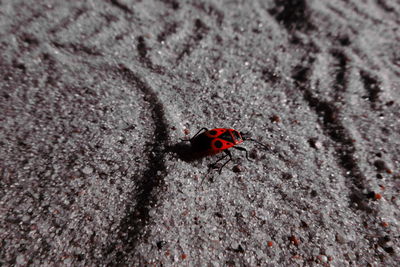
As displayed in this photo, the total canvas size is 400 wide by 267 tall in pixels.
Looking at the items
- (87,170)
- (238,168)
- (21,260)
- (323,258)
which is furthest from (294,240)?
(21,260)

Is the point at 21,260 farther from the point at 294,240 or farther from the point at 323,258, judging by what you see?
the point at 323,258

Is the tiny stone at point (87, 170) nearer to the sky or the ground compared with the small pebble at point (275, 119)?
nearer to the ground

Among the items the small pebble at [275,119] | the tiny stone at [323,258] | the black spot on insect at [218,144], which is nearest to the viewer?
the tiny stone at [323,258]

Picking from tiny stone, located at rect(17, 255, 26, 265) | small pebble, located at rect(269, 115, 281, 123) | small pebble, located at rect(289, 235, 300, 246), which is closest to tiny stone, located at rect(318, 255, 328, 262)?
small pebble, located at rect(289, 235, 300, 246)

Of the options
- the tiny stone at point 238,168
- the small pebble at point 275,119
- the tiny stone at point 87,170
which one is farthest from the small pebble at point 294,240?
the tiny stone at point 87,170

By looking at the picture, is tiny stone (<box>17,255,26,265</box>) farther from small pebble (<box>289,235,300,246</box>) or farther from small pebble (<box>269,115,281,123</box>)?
small pebble (<box>269,115,281,123</box>)

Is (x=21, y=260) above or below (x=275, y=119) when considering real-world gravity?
below

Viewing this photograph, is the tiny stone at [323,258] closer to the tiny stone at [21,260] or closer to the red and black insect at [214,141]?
the red and black insect at [214,141]

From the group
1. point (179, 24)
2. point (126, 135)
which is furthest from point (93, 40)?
point (126, 135)
